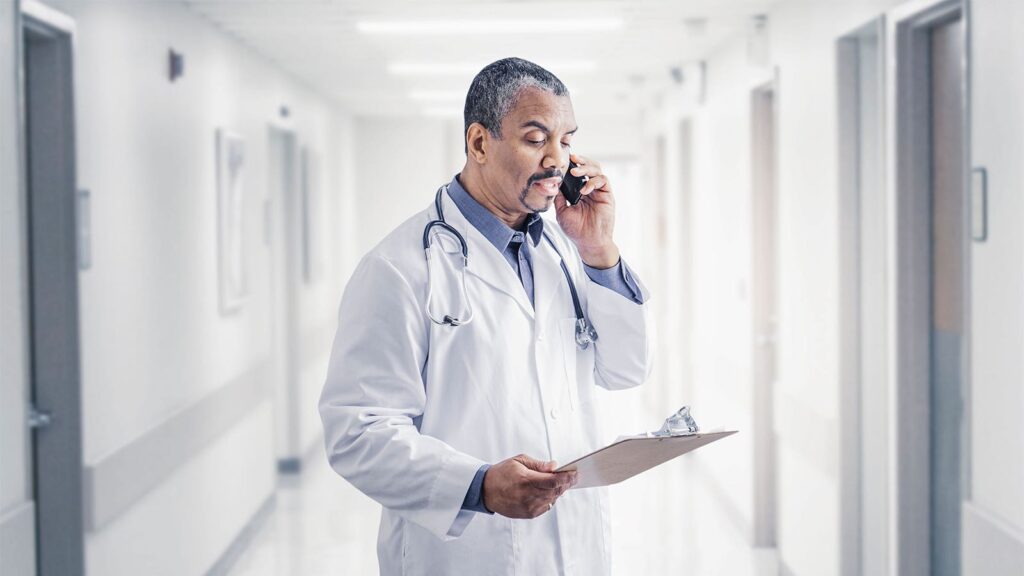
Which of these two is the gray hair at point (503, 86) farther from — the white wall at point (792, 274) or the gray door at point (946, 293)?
the white wall at point (792, 274)

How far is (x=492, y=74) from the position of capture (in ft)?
5.90

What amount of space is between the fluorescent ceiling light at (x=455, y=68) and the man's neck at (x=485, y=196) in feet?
14.4

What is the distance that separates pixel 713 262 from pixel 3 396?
168 inches

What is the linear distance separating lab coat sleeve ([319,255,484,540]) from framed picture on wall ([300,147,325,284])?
17.6 feet

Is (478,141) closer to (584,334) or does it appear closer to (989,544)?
(584,334)

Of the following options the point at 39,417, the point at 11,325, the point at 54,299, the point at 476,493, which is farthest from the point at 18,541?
the point at 476,493

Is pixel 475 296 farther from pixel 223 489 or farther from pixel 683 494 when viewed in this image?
pixel 683 494

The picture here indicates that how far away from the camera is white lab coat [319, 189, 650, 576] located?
1.67 metres

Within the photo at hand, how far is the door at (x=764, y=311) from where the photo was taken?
A: 4.84m

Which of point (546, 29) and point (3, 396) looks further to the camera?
point (546, 29)

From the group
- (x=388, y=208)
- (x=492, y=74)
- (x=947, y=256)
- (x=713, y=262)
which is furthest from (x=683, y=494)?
(x=388, y=208)

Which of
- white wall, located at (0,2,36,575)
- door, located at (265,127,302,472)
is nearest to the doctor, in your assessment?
white wall, located at (0,2,36,575)

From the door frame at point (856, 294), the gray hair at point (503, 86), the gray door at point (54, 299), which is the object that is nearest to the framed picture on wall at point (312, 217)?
the gray door at point (54, 299)

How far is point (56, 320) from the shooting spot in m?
2.97
